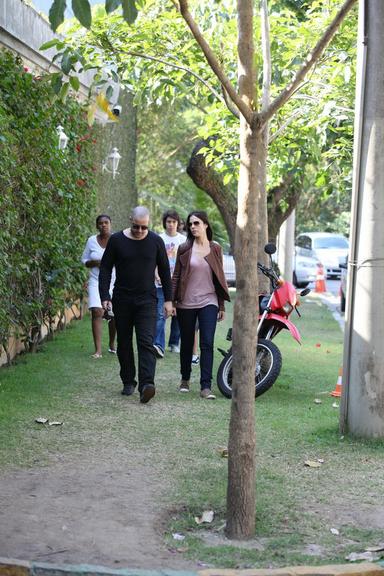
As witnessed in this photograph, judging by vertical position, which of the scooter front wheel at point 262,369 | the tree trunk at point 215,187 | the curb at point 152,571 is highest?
the tree trunk at point 215,187

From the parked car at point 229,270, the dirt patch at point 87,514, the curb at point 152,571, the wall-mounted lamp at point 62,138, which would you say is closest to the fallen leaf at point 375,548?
the curb at point 152,571

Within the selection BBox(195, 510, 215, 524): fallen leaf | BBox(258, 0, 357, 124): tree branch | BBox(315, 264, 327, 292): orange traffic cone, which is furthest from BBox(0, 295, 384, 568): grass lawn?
BBox(315, 264, 327, 292): orange traffic cone

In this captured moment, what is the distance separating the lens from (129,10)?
5277 mm

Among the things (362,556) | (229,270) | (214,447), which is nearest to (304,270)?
(229,270)

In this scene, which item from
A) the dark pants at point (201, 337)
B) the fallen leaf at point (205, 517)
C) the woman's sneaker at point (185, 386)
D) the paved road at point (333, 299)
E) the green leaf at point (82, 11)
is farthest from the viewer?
the paved road at point (333, 299)

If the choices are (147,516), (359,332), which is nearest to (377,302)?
(359,332)

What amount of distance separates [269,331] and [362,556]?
17.4ft

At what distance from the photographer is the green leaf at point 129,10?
5258mm

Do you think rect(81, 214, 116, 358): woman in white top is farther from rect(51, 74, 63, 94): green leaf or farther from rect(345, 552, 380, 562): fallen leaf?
rect(345, 552, 380, 562): fallen leaf

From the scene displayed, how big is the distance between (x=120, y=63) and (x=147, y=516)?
770cm

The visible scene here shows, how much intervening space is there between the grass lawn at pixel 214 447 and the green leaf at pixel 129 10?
2739 millimetres

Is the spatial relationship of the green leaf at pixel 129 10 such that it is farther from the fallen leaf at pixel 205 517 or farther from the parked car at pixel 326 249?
the parked car at pixel 326 249

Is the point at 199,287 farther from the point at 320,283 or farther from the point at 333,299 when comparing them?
the point at 320,283

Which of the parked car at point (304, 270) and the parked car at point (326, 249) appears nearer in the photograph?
the parked car at point (304, 270)
